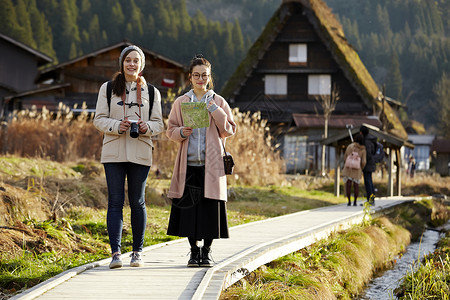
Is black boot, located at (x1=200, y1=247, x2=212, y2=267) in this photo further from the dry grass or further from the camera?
the dry grass

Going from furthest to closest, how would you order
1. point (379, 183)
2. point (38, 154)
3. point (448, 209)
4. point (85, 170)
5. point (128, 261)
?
point (379, 183), point (448, 209), point (38, 154), point (85, 170), point (128, 261)

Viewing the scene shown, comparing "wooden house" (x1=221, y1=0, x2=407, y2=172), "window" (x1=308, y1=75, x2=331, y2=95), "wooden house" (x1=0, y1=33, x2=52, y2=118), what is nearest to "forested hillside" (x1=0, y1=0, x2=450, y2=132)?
"wooden house" (x1=0, y1=33, x2=52, y2=118)

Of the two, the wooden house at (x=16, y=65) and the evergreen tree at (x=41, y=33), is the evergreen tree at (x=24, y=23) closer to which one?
the evergreen tree at (x=41, y=33)

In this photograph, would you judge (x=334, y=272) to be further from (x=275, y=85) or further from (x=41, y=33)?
(x=41, y=33)

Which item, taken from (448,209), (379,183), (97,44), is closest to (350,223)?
(448,209)

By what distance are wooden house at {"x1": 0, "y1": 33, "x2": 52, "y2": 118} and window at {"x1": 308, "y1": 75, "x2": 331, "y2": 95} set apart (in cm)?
1648

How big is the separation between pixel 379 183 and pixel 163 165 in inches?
476

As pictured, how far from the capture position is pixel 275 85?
1426 inches

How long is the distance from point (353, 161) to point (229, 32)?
7370 cm

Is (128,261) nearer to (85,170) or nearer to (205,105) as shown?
(205,105)

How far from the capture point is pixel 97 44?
88.8m

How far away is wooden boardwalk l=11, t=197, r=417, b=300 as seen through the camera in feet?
17.5

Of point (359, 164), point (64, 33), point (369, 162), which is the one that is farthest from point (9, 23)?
point (359, 164)

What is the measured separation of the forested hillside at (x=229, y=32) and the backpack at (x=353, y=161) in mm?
52838
